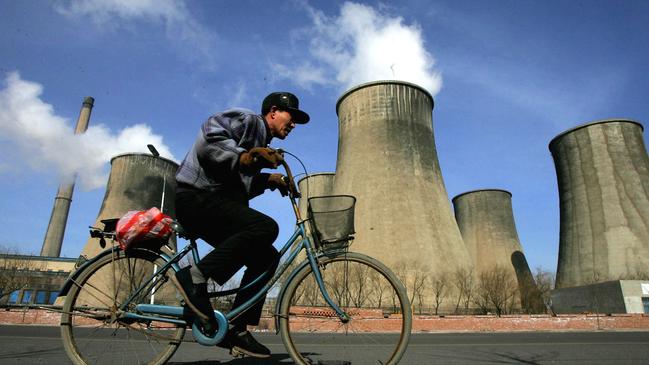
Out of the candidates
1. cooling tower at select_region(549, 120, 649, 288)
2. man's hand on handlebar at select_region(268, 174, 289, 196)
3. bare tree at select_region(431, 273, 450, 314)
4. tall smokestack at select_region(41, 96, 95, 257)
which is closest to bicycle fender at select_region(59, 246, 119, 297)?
man's hand on handlebar at select_region(268, 174, 289, 196)

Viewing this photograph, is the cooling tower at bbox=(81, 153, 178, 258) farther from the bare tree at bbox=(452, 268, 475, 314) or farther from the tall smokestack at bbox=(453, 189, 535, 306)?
the tall smokestack at bbox=(453, 189, 535, 306)

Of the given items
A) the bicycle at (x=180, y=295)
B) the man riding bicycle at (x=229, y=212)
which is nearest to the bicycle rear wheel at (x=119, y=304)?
the bicycle at (x=180, y=295)

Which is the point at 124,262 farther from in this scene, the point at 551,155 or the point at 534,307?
the point at 534,307

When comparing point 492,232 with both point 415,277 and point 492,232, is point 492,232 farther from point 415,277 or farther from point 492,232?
point 415,277

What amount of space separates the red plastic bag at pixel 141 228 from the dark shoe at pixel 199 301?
0.28m

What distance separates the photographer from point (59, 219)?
39.1m

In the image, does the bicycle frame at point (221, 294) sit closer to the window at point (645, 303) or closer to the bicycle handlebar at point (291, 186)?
the bicycle handlebar at point (291, 186)

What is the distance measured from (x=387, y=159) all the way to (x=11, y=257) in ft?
111

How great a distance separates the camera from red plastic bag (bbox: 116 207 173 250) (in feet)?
6.29

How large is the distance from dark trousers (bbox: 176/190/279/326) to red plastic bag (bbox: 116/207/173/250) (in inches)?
3.7

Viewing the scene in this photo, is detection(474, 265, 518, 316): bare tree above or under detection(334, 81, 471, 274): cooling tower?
under

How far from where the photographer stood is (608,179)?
68.5 feet

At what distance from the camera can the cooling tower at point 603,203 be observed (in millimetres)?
→ 20016

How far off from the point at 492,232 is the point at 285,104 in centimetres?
3289
